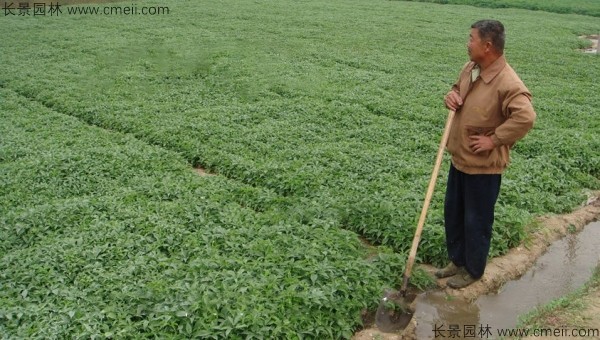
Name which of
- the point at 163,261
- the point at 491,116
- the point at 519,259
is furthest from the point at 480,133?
the point at 163,261

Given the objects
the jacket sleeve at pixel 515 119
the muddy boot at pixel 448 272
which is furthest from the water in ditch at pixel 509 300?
the jacket sleeve at pixel 515 119

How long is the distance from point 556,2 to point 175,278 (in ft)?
111

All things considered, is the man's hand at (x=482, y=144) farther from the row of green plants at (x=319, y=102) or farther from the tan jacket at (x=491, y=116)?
the row of green plants at (x=319, y=102)

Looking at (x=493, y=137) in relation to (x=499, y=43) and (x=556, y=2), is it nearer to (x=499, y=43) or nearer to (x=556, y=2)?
(x=499, y=43)

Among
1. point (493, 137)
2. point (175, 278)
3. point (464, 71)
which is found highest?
point (464, 71)

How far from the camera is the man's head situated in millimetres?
5113

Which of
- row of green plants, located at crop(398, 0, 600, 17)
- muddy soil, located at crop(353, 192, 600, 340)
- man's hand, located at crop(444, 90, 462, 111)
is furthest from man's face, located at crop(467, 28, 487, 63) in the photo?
row of green plants, located at crop(398, 0, 600, 17)

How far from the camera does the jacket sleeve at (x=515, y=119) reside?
502 centimetres

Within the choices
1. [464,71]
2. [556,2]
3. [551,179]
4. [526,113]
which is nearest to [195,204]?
[464,71]

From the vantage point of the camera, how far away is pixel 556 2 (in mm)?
33656

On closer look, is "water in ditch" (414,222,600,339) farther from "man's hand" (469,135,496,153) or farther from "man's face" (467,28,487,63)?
"man's face" (467,28,487,63)

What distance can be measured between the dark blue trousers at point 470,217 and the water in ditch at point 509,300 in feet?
1.26

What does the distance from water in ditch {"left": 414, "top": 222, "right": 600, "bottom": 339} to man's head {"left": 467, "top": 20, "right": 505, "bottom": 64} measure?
2.41 meters

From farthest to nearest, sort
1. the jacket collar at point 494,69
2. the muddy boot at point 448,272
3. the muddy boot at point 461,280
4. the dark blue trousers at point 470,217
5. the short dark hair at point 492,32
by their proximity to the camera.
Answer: the muddy boot at point 448,272, the muddy boot at point 461,280, the dark blue trousers at point 470,217, the jacket collar at point 494,69, the short dark hair at point 492,32
